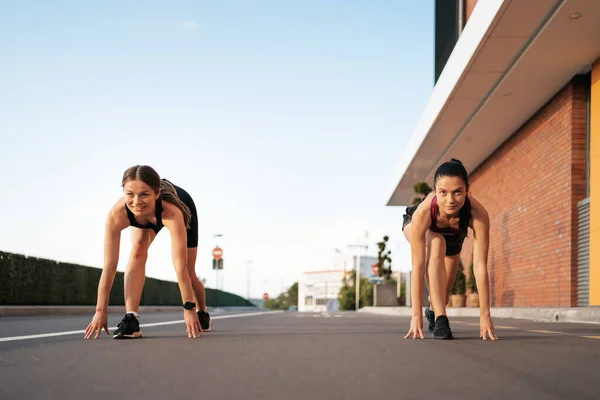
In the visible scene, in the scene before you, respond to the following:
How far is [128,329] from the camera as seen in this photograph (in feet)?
21.4

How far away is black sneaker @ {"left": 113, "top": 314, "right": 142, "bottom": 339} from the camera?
6.45m

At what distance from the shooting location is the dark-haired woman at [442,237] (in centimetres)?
646

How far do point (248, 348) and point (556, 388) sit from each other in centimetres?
274

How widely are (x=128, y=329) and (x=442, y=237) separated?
2.86 meters

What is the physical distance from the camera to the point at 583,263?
1742 cm

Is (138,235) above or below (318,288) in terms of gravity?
above

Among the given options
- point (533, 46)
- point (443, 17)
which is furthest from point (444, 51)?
point (533, 46)

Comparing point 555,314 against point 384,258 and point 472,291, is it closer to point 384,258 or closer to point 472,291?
point 472,291

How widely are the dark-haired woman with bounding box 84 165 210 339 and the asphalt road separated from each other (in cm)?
62

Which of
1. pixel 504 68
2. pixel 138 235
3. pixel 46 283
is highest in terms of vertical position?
pixel 504 68

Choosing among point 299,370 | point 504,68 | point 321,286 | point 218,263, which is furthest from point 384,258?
point 321,286

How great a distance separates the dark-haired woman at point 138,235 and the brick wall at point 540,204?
13.1 metres

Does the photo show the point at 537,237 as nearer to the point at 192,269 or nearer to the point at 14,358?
the point at 192,269

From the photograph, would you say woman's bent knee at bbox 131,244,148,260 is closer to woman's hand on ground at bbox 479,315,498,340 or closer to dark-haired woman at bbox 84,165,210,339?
dark-haired woman at bbox 84,165,210,339
